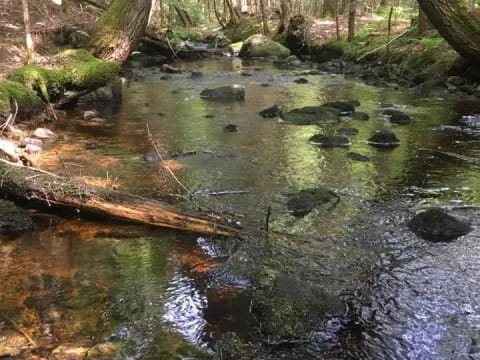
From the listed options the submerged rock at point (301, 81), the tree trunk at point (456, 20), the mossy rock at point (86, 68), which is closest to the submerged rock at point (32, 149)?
the mossy rock at point (86, 68)

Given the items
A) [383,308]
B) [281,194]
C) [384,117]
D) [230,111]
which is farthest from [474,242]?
[230,111]

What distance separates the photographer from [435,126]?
9.95 metres

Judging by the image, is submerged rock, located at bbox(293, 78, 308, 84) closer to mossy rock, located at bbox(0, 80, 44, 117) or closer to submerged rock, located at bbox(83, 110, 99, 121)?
submerged rock, located at bbox(83, 110, 99, 121)

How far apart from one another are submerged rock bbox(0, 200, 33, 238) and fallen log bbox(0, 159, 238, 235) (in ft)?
0.71

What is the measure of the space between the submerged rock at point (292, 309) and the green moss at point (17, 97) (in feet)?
22.2

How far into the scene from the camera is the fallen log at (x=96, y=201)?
5152mm

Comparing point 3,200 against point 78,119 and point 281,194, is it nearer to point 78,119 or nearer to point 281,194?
point 281,194

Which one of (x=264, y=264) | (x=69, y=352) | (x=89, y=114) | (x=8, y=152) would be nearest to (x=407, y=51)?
(x=89, y=114)

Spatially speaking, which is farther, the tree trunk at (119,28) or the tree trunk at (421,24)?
the tree trunk at (421,24)

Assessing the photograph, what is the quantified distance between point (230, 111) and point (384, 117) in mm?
3384

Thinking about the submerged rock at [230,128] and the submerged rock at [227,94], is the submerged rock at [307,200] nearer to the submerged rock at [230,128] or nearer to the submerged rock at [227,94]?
the submerged rock at [230,128]

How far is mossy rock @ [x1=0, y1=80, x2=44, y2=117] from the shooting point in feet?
28.9

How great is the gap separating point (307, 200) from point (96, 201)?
91.8 inches

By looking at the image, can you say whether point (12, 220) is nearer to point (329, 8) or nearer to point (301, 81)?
point (301, 81)
